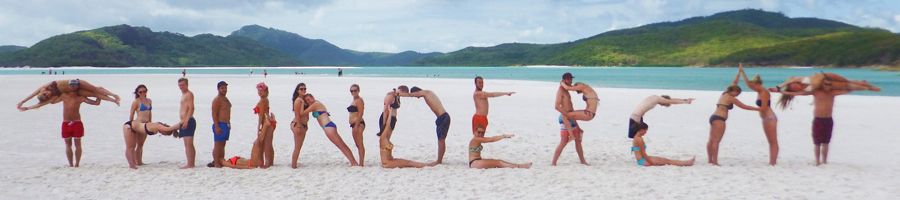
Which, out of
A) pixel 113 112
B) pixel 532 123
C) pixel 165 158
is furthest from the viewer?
pixel 113 112

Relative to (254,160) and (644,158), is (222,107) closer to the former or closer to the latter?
(254,160)

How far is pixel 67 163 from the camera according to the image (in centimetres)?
1164

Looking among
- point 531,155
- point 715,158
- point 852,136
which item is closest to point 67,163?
point 531,155

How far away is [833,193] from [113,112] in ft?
71.4

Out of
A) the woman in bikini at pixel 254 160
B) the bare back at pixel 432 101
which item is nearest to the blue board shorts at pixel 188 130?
the woman in bikini at pixel 254 160

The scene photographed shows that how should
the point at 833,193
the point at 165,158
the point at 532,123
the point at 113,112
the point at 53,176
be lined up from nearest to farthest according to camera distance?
the point at 833,193, the point at 53,176, the point at 165,158, the point at 532,123, the point at 113,112

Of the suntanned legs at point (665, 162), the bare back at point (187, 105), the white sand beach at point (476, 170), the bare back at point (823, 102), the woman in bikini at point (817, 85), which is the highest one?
the woman in bikini at point (817, 85)

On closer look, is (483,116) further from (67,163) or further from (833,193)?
(67,163)

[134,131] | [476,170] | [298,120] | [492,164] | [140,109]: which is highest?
[140,109]

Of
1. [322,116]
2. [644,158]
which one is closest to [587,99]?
[644,158]

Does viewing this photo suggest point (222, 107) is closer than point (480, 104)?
Yes

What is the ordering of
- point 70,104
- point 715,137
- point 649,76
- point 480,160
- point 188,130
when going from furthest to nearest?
point 649,76, point 715,137, point 480,160, point 188,130, point 70,104

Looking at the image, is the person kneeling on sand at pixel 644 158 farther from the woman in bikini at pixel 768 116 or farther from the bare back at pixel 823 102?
the bare back at pixel 823 102

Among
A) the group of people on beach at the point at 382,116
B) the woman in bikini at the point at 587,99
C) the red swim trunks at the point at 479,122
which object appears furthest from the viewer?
the red swim trunks at the point at 479,122
